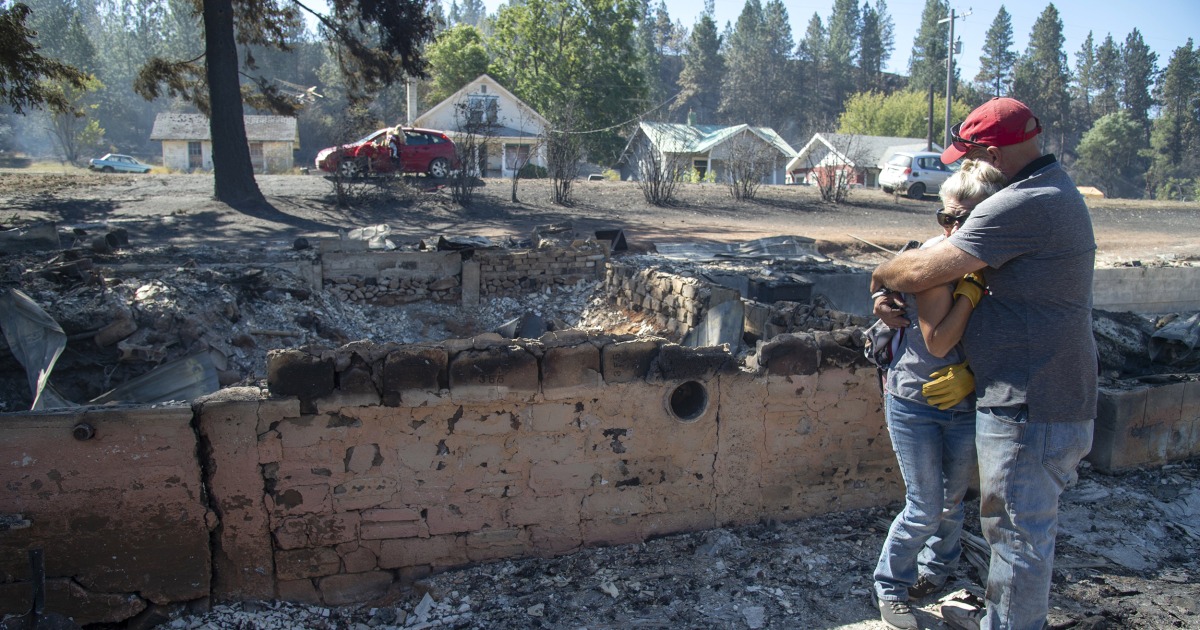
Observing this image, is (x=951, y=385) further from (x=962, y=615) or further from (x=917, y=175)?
(x=917, y=175)

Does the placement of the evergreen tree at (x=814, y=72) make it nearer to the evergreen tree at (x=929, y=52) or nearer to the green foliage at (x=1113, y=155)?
the evergreen tree at (x=929, y=52)

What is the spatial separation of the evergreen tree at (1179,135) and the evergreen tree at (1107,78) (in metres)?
7.37

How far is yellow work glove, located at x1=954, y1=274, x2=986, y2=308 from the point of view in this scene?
253 cm

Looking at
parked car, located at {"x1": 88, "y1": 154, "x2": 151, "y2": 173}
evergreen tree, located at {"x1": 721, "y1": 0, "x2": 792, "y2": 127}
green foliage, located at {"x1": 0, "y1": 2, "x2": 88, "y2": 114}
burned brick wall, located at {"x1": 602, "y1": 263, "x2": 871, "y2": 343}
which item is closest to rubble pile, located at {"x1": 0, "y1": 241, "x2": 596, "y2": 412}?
burned brick wall, located at {"x1": 602, "y1": 263, "x2": 871, "y2": 343}

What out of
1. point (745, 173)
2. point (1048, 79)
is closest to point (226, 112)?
point (745, 173)

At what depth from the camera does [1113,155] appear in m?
45.5

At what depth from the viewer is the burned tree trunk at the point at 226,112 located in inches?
537

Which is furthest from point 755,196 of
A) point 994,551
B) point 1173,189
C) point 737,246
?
point 1173,189

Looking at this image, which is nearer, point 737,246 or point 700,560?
point 700,560

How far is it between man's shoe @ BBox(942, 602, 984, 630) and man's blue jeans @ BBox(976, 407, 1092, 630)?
0.85 ft

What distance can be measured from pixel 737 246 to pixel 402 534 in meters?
9.44

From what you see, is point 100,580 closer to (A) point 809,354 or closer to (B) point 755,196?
(A) point 809,354

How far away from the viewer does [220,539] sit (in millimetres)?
3234

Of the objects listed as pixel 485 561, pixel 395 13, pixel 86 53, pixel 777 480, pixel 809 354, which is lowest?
pixel 485 561
